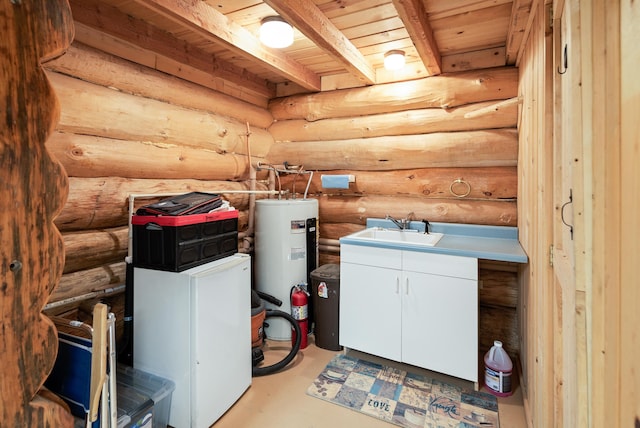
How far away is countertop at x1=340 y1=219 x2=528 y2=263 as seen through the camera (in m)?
2.14

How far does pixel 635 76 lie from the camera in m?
0.59

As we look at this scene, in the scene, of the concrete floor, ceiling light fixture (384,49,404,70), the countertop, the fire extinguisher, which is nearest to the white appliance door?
the concrete floor

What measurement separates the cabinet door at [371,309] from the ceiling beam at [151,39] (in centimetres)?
199

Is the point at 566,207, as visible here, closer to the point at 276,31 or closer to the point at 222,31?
the point at 276,31

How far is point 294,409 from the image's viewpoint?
2109mm

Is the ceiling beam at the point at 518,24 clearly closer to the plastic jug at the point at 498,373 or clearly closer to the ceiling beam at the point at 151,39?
the plastic jug at the point at 498,373

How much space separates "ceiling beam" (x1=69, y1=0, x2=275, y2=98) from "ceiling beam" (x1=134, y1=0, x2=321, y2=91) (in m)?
0.53

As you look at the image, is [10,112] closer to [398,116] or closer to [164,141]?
[164,141]

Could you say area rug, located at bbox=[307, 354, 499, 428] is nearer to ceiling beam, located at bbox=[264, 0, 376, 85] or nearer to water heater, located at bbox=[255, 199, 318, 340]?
water heater, located at bbox=[255, 199, 318, 340]

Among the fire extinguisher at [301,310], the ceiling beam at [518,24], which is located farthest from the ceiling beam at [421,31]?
the fire extinguisher at [301,310]

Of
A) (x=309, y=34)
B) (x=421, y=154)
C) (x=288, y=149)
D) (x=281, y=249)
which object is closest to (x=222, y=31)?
(x=309, y=34)

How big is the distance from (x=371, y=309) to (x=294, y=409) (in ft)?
2.84

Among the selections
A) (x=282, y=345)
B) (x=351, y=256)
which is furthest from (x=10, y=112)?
(x=282, y=345)

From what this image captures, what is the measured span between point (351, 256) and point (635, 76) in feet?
7.02
